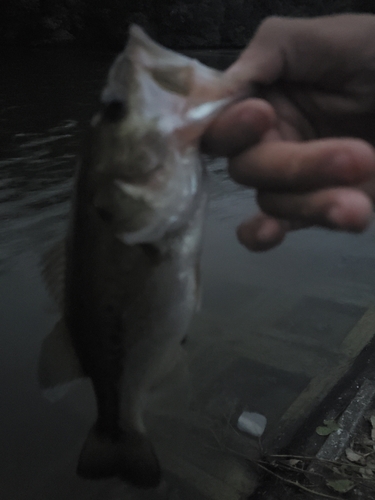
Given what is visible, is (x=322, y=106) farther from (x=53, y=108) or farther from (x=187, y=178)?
(x=53, y=108)

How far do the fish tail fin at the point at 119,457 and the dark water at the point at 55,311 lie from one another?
55cm

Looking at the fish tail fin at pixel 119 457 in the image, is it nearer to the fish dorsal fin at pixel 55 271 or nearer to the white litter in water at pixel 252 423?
the fish dorsal fin at pixel 55 271

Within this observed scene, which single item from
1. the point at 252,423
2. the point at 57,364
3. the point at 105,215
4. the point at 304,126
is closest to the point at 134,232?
the point at 105,215

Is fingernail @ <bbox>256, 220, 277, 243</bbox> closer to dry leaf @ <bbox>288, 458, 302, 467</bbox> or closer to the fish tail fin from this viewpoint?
the fish tail fin

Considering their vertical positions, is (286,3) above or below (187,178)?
below

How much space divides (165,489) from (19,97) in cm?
1390

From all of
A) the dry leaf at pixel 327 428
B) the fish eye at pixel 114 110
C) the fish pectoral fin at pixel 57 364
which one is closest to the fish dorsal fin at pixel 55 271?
the fish pectoral fin at pixel 57 364

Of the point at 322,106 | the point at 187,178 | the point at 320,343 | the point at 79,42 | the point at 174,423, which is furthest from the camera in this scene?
the point at 79,42

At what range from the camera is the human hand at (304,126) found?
122 centimetres

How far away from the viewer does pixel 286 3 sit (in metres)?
42.8

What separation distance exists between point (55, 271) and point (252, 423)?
212 centimetres

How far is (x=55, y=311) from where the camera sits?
180 cm

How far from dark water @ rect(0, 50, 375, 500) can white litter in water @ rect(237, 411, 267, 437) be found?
0.63 feet

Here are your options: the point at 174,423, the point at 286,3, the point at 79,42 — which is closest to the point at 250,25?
the point at 286,3
